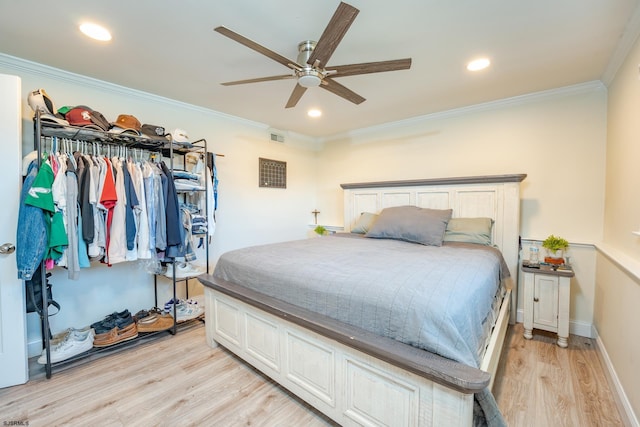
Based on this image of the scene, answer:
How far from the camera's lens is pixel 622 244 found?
1.94 m

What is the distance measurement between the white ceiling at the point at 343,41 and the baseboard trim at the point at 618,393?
7.35 feet

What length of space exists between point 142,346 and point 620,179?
13.5 ft

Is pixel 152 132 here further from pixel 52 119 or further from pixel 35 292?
pixel 35 292

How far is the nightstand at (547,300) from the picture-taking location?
7.61 ft

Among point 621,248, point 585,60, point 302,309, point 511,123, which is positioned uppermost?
point 585,60

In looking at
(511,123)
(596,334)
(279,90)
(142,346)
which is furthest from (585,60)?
(142,346)

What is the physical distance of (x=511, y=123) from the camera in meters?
2.94

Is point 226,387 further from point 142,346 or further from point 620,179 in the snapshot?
point 620,179

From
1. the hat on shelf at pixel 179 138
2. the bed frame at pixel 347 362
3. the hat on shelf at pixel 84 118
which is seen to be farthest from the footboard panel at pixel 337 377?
the hat on shelf at pixel 84 118

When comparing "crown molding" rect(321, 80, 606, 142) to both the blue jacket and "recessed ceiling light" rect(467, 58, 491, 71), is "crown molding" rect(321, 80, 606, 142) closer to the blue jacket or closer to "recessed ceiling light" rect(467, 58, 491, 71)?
"recessed ceiling light" rect(467, 58, 491, 71)

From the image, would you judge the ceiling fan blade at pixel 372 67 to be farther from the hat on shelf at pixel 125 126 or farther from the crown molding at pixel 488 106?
the crown molding at pixel 488 106

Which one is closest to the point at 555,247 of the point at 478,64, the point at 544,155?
the point at 544,155

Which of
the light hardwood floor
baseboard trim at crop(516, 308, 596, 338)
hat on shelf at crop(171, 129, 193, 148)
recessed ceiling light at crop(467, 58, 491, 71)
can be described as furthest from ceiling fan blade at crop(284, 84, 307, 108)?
baseboard trim at crop(516, 308, 596, 338)

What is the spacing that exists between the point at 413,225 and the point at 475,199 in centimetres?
81
